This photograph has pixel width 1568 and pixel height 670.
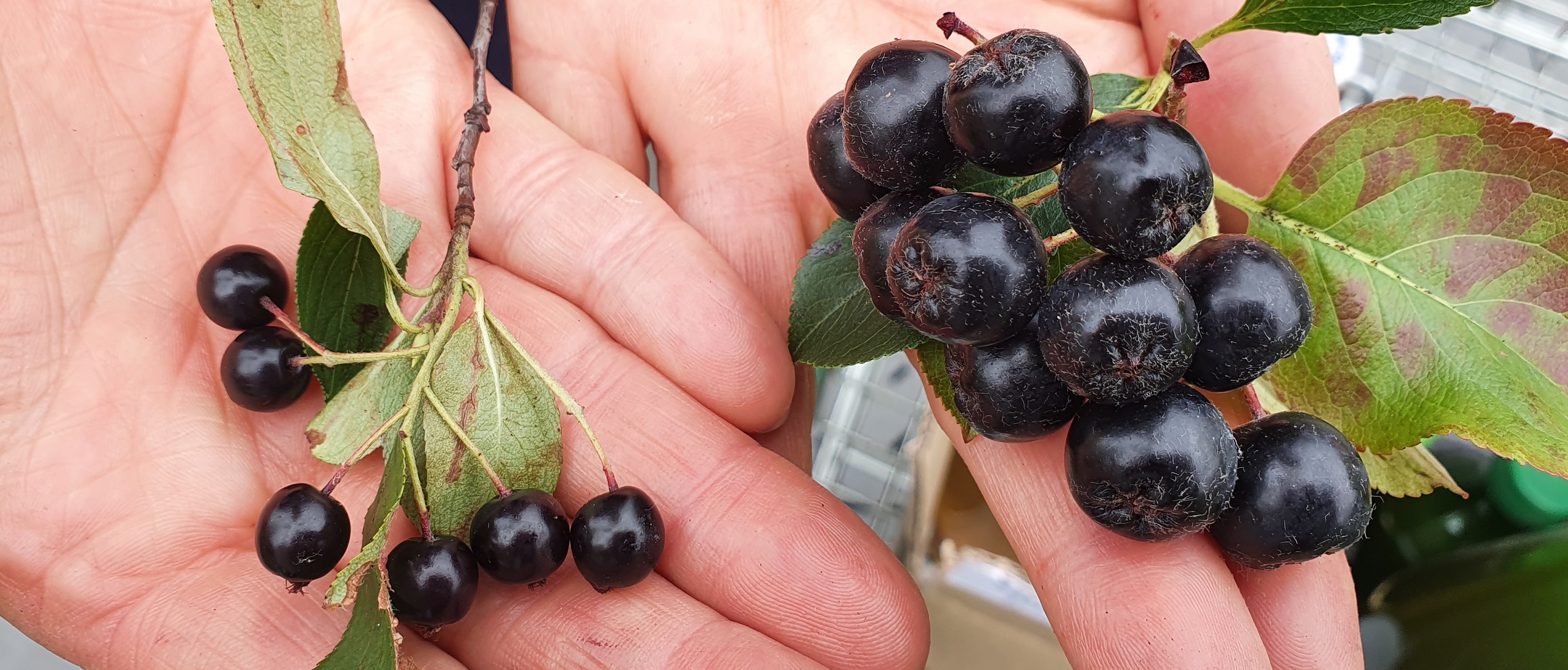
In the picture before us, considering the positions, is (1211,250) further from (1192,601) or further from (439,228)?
(439,228)

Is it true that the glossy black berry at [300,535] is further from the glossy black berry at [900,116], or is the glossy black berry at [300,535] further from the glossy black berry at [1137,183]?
the glossy black berry at [1137,183]

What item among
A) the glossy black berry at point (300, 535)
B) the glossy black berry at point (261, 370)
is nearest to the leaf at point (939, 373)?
the glossy black berry at point (300, 535)

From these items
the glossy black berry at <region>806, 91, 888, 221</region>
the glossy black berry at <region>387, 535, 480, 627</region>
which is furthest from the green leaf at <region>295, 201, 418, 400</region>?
the glossy black berry at <region>806, 91, 888, 221</region>

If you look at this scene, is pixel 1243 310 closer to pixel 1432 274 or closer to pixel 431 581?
pixel 1432 274

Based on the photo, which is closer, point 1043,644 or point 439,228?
point 439,228

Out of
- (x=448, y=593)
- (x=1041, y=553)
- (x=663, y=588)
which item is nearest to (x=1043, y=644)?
(x=1041, y=553)

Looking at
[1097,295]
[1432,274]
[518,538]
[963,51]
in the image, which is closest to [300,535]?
[518,538]
